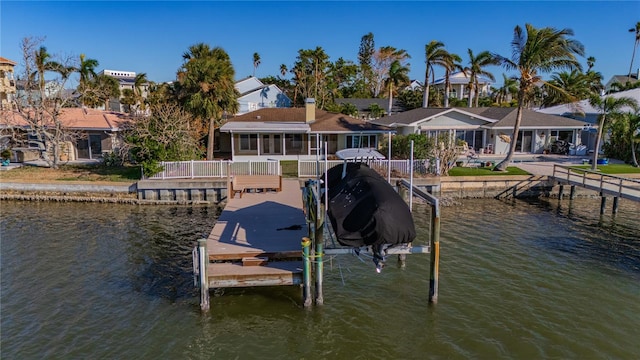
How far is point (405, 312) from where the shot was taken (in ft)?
35.8

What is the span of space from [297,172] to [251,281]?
15463mm

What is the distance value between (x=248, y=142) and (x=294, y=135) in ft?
10.7

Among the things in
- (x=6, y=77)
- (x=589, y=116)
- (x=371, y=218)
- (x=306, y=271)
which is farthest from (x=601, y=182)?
(x=6, y=77)

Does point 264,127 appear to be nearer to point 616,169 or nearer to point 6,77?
point 616,169

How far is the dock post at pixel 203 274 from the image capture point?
33.2 feet

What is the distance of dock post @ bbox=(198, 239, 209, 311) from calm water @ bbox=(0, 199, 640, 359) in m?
0.32

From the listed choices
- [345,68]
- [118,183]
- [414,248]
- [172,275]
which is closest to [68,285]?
[172,275]

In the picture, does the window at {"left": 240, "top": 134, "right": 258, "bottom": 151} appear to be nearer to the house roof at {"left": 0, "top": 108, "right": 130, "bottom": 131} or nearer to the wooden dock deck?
the house roof at {"left": 0, "top": 108, "right": 130, "bottom": 131}

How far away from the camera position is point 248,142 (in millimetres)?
30781

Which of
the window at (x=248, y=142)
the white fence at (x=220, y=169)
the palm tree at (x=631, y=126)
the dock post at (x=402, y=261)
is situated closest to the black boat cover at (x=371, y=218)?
the dock post at (x=402, y=261)

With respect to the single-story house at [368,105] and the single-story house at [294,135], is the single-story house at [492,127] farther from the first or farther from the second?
the single-story house at [368,105]

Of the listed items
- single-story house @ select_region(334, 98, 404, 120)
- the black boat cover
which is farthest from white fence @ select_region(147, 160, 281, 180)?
single-story house @ select_region(334, 98, 404, 120)

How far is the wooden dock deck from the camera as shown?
1047 cm

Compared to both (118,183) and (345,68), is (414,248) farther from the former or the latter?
(345,68)
